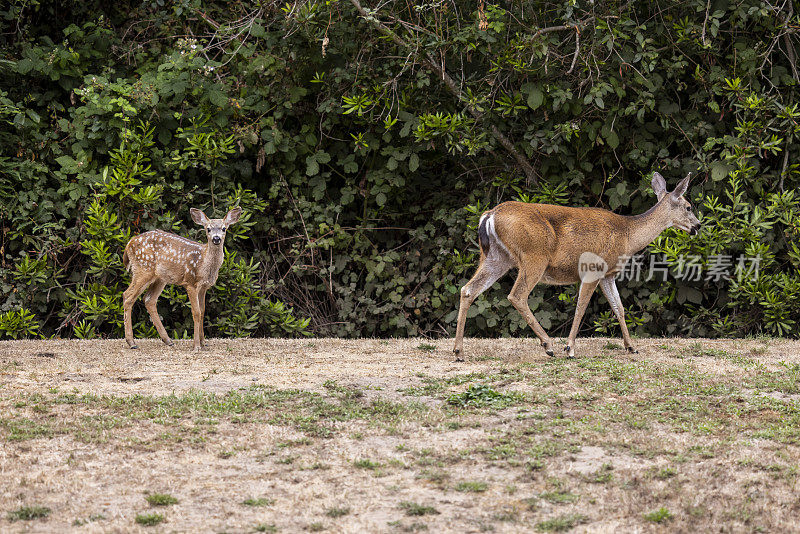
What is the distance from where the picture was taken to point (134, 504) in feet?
16.6

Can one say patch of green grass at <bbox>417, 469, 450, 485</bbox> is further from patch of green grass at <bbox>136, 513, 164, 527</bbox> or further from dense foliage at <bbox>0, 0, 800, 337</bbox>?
dense foliage at <bbox>0, 0, 800, 337</bbox>

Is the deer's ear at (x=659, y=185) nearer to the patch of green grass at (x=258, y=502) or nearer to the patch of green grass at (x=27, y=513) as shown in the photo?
the patch of green grass at (x=258, y=502)

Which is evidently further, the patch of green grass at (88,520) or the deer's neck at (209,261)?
the deer's neck at (209,261)

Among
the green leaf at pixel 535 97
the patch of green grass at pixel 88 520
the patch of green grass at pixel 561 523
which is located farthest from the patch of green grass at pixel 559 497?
the green leaf at pixel 535 97

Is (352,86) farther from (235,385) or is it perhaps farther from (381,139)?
(235,385)

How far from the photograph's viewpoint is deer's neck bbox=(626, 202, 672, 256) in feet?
32.0

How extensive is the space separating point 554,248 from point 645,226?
44.8 inches

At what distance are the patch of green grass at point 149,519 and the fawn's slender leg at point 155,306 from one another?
5289mm

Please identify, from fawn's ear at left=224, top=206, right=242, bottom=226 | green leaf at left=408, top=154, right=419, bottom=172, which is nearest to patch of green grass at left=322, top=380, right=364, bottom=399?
fawn's ear at left=224, top=206, right=242, bottom=226

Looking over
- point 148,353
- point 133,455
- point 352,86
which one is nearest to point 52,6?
point 352,86

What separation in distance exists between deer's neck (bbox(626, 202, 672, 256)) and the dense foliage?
144 centimetres

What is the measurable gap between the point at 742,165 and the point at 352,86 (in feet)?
15.3

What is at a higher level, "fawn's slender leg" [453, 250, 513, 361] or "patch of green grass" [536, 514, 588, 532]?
"fawn's slender leg" [453, 250, 513, 361]

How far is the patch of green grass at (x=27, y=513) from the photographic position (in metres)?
4.86
